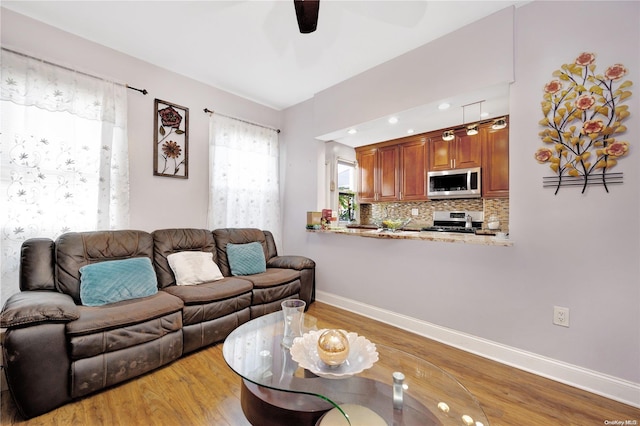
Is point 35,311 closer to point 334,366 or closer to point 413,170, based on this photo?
point 334,366

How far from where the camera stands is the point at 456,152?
4203 millimetres

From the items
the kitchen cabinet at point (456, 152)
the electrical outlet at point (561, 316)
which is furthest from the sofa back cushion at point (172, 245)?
the kitchen cabinet at point (456, 152)

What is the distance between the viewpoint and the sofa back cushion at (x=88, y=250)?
6.63 ft

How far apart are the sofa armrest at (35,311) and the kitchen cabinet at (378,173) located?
444cm

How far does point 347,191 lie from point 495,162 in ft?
8.46

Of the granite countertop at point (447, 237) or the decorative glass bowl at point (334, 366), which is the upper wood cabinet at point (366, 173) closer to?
the granite countertop at point (447, 237)

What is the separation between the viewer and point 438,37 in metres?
2.44

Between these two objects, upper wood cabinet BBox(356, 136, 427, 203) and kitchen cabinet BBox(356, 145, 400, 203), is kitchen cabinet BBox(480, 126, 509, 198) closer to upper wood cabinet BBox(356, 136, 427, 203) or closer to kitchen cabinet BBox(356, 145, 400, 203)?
upper wood cabinet BBox(356, 136, 427, 203)

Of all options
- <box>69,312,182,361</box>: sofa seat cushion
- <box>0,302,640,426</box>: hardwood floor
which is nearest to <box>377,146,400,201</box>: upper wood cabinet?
<box>0,302,640,426</box>: hardwood floor

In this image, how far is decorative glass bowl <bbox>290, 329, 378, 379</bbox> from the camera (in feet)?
3.92

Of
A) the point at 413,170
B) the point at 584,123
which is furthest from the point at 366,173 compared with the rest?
the point at 584,123

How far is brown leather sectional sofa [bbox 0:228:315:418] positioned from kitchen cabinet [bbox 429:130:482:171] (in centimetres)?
308

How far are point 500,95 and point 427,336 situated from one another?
91.4 inches

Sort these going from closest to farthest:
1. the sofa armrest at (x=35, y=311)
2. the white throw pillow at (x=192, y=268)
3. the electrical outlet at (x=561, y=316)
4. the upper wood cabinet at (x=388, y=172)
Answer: the sofa armrest at (x=35, y=311) < the electrical outlet at (x=561, y=316) < the white throw pillow at (x=192, y=268) < the upper wood cabinet at (x=388, y=172)
